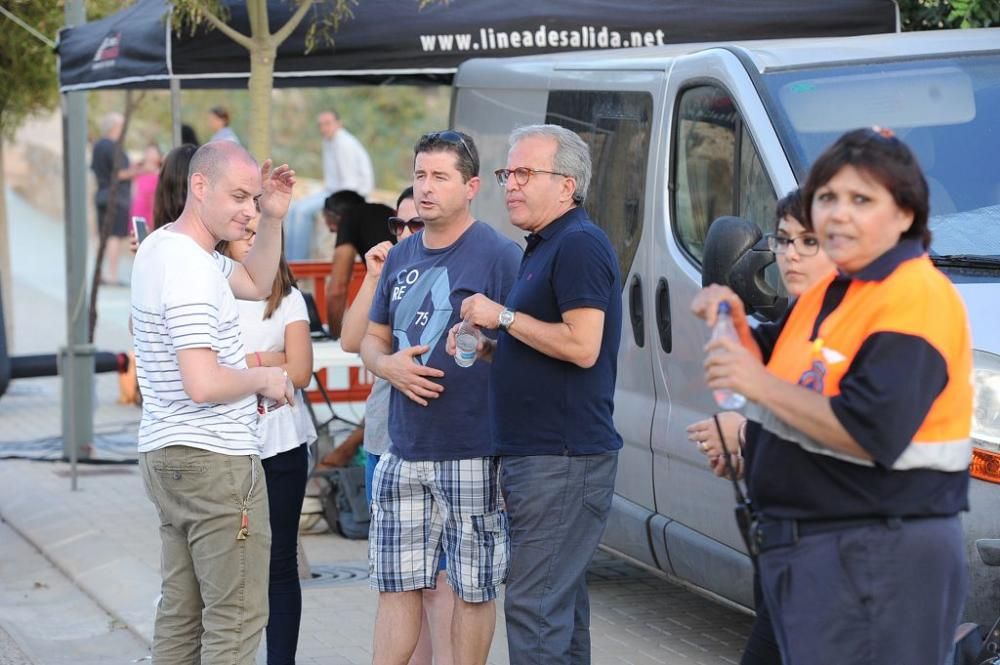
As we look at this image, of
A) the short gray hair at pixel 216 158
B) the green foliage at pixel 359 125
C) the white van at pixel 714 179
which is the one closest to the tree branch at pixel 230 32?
the white van at pixel 714 179

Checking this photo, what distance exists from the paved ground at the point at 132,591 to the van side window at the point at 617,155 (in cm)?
153

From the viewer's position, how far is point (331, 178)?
1762 centimetres

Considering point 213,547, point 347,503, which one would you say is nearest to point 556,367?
point 213,547

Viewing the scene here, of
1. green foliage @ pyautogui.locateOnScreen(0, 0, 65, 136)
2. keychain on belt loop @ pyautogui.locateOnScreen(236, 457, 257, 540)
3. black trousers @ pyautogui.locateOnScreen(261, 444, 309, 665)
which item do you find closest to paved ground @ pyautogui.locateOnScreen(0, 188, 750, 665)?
black trousers @ pyautogui.locateOnScreen(261, 444, 309, 665)

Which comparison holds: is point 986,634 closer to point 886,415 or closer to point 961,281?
point 961,281

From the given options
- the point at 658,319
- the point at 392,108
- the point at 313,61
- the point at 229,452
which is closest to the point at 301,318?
the point at 229,452

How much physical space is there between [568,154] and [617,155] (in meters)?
1.85

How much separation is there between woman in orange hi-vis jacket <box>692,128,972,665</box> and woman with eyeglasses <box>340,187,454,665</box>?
84.9 inches

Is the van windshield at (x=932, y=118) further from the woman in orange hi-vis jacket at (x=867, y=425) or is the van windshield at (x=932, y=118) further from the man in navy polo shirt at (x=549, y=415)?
the woman in orange hi-vis jacket at (x=867, y=425)

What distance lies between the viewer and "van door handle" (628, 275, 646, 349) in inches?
244

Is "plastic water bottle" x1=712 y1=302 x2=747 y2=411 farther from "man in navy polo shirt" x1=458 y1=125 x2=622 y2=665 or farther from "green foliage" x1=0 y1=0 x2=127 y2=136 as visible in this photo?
"green foliage" x1=0 y1=0 x2=127 y2=136

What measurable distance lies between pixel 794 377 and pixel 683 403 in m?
2.67

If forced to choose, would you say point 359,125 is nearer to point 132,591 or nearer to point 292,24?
point 292,24

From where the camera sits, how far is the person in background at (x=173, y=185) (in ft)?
18.2
